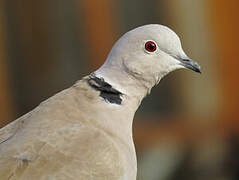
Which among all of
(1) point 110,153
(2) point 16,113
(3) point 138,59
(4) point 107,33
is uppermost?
(3) point 138,59

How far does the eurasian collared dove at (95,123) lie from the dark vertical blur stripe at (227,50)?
12.7 ft

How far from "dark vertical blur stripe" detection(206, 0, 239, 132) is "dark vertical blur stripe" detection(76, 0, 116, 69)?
3.61 feet

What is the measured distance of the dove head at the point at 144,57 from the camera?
11.9 ft

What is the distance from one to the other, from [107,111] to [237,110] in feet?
13.8

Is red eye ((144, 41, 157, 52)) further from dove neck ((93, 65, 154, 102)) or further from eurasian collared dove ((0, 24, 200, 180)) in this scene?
dove neck ((93, 65, 154, 102))

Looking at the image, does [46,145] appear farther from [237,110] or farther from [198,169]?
[237,110]

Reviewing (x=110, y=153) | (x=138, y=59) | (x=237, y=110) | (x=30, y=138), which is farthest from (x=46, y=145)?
(x=237, y=110)

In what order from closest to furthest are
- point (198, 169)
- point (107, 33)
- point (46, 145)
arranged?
point (46, 145), point (198, 169), point (107, 33)

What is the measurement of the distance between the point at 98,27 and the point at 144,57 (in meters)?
4.16

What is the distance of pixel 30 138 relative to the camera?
3.24 m

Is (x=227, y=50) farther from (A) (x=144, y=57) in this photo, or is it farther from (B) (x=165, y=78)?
(A) (x=144, y=57)

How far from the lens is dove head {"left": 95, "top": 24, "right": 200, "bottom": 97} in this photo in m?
3.62

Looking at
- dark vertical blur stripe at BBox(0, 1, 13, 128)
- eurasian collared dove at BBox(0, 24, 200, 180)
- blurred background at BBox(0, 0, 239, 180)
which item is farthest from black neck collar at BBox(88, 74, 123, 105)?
dark vertical blur stripe at BBox(0, 1, 13, 128)

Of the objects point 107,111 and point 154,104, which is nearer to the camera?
point 107,111
